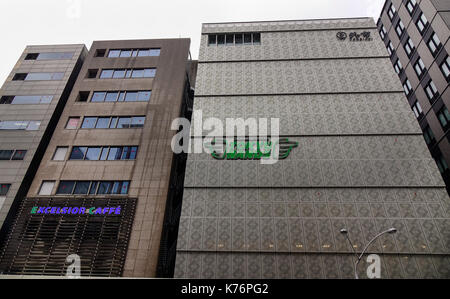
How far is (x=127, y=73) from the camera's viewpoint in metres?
32.0

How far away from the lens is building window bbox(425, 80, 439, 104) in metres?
31.3

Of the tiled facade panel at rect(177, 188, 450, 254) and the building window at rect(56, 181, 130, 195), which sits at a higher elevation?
the building window at rect(56, 181, 130, 195)

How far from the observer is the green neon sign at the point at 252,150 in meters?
23.0

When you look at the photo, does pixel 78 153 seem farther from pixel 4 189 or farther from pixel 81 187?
pixel 4 189

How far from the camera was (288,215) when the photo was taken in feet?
65.4

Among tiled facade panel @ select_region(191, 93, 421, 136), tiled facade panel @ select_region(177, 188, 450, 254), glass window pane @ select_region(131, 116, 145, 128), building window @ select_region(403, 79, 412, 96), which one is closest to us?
tiled facade panel @ select_region(177, 188, 450, 254)

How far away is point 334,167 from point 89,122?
83.1 ft

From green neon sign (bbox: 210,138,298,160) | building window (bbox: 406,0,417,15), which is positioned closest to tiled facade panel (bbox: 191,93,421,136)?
green neon sign (bbox: 210,138,298,160)

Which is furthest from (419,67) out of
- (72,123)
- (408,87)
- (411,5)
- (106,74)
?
(72,123)

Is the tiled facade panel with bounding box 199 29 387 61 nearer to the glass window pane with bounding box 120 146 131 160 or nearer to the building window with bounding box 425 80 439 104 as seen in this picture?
the building window with bounding box 425 80 439 104

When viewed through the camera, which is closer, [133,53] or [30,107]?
[30,107]

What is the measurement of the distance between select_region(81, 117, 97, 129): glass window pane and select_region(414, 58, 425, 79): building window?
41087 millimetres

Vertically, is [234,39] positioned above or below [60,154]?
above
